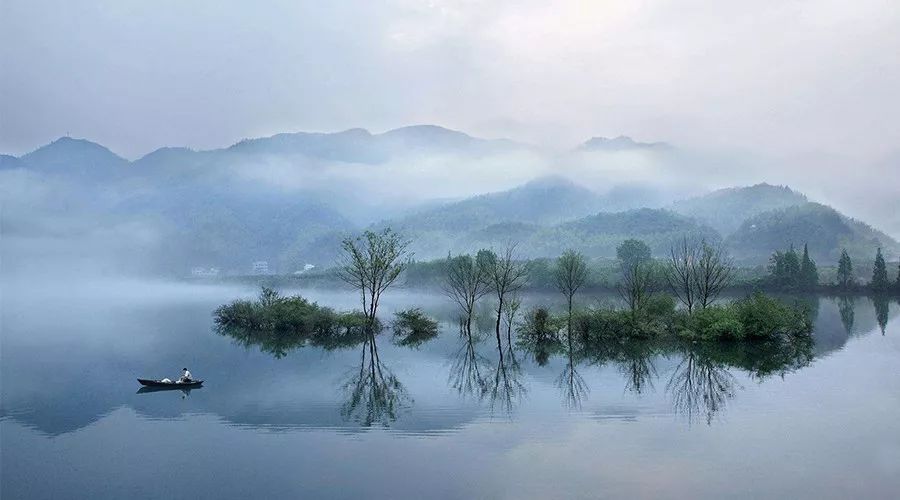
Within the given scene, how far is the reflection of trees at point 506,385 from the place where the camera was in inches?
792

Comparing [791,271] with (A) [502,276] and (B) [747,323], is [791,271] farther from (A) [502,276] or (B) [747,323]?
(B) [747,323]

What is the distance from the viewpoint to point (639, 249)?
113938mm

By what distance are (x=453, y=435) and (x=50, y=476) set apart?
888 cm

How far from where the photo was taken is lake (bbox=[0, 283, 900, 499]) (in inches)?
510

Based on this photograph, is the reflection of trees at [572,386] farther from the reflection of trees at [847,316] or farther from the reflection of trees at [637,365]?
the reflection of trees at [847,316]

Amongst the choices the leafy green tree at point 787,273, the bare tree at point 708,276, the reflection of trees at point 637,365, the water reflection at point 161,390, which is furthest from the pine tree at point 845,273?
the water reflection at point 161,390

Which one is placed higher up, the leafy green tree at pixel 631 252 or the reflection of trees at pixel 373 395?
the leafy green tree at pixel 631 252

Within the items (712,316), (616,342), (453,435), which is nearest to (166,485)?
(453,435)

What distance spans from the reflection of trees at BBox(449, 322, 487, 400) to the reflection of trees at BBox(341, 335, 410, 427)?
215cm

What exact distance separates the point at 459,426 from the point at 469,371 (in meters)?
9.24

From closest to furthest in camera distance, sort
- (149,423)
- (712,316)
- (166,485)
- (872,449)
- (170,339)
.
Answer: (166,485) → (872,449) → (149,423) → (712,316) → (170,339)

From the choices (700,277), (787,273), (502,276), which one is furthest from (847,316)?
(787,273)

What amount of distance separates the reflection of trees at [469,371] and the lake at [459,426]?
140 mm

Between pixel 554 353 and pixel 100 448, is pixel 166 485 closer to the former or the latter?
pixel 100 448
